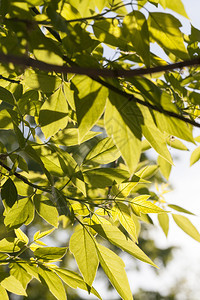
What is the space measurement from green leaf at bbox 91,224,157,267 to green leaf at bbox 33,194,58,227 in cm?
6

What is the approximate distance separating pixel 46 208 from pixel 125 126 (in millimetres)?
225

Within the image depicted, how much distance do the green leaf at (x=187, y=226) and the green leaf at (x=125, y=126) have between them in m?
0.44

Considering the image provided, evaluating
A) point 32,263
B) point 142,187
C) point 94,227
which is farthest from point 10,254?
point 142,187

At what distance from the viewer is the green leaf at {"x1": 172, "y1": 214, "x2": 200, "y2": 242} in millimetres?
677

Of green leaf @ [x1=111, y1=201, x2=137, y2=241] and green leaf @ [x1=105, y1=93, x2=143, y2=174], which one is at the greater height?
green leaf @ [x1=105, y1=93, x2=143, y2=174]

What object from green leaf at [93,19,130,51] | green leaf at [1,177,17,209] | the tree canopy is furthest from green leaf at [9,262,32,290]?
green leaf at [93,19,130,51]

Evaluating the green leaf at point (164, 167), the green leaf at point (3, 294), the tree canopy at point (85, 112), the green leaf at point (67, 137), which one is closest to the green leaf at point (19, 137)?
the tree canopy at point (85, 112)

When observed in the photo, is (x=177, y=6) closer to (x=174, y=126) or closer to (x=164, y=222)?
(x=174, y=126)

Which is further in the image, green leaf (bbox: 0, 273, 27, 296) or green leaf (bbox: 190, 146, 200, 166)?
green leaf (bbox: 190, 146, 200, 166)

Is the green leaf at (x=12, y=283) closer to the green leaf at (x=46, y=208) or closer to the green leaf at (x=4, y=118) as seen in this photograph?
the green leaf at (x=46, y=208)

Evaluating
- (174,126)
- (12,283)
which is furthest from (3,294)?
(174,126)

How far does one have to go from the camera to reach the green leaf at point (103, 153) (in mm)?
512

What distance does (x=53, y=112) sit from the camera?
418 mm

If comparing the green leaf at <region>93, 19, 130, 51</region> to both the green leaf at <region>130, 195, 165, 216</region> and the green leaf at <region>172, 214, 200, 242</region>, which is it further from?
the green leaf at <region>172, 214, 200, 242</region>
